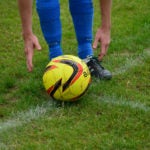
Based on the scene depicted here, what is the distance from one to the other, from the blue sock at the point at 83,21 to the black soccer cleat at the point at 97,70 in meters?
0.11

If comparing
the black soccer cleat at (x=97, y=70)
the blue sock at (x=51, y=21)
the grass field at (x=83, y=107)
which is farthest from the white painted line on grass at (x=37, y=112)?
the blue sock at (x=51, y=21)

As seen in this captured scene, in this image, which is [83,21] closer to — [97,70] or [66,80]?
[97,70]

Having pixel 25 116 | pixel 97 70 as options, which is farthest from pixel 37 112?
pixel 97 70

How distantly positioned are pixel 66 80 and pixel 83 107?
0.79 feet

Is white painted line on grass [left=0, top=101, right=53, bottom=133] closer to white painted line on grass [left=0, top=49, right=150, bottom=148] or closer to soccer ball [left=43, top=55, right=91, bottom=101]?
white painted line on grass [left=0, top=49, right=150, bottom=148]

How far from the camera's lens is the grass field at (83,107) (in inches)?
116

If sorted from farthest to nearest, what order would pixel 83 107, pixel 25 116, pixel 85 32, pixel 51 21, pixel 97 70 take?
pixel 85 32 → pixel 97 70 → pixel 51 21 → pixel 83 107 → pixel 25 116

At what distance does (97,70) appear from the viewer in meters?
3.92

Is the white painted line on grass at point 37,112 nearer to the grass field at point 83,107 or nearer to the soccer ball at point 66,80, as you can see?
the grass field at point 83,107

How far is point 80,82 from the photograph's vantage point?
338 centimetres

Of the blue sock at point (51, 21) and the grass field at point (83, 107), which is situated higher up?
the blue sock at point (51, 21)

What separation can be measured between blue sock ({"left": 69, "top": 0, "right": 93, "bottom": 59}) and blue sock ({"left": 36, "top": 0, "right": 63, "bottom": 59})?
24 centimetres

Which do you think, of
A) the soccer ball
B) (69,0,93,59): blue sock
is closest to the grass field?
the soccer ball

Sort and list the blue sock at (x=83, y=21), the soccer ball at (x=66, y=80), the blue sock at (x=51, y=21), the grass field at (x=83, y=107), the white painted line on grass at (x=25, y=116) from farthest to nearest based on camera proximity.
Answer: the blue sock at (x=83, y=21)
the blue sock at (x=51, y=21)
the soccer ball at (x=66, y=80)
the white painted line on grass at (x=25, y=116)
the grass field at (x=83, y=107)
